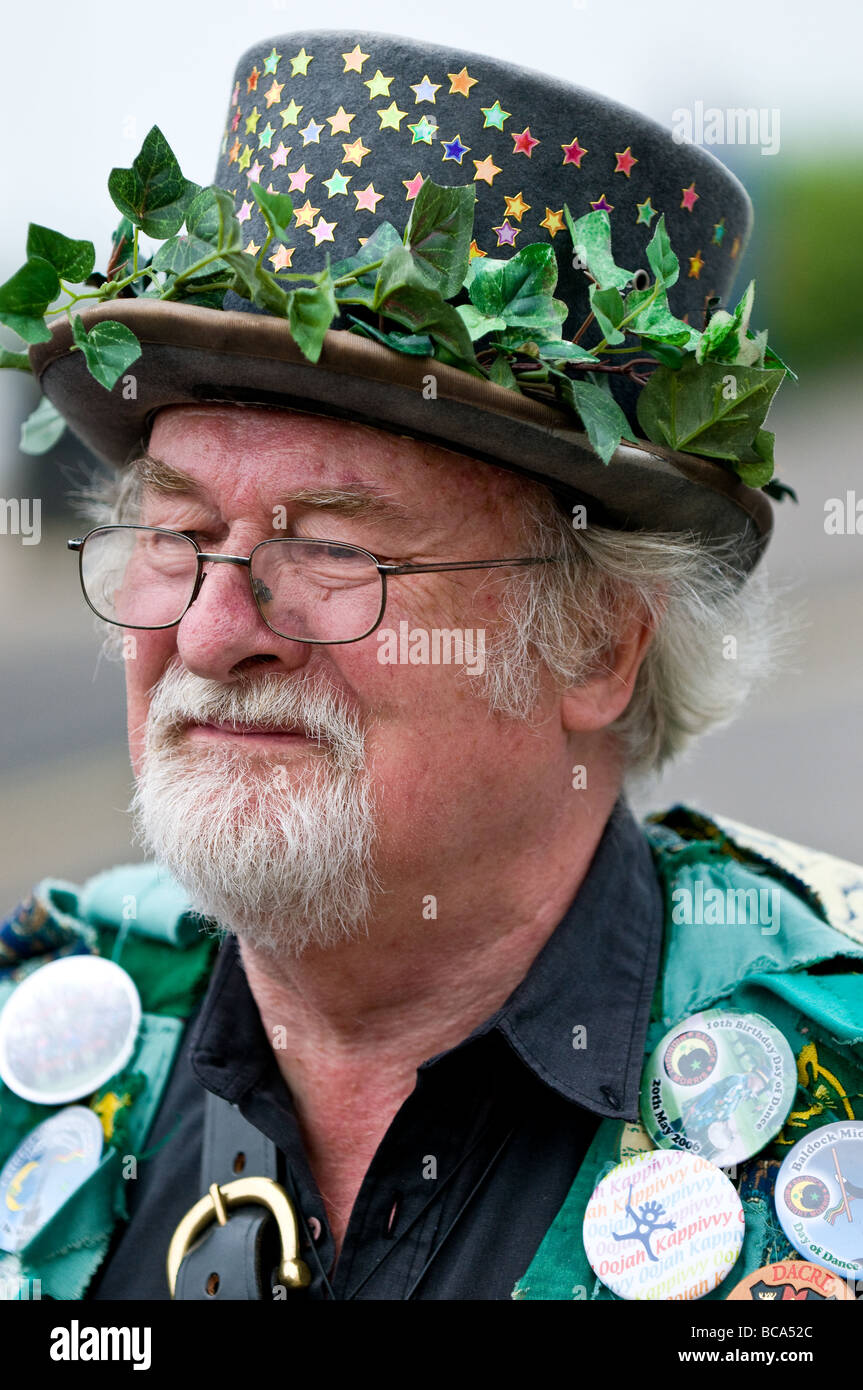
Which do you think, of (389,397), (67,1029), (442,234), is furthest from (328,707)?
(67,1029)

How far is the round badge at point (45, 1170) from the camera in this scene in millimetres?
2418

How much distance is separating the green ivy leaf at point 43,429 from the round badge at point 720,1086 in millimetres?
1660

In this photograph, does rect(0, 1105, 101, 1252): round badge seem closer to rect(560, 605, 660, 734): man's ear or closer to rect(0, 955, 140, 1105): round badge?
rect(0, 955, 140, 1105): round badge

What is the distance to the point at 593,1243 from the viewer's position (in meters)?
2.02

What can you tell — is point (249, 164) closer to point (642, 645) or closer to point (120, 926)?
Result: point (642, 645)

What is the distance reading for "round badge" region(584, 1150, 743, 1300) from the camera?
196 cm

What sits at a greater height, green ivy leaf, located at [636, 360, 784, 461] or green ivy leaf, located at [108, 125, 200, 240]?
green ivy leaf, located at [108, 125, 200, 240]

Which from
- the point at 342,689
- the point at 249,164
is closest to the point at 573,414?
the point at 342,689

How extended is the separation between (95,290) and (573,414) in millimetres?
823

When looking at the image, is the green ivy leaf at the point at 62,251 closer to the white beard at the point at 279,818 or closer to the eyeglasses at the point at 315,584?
the eyeglasses at the point at 315,584

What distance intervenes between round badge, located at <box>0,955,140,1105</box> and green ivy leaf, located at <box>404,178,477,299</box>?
63.5 inches

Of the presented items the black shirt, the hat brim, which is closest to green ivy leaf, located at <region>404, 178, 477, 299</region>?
the hat brim

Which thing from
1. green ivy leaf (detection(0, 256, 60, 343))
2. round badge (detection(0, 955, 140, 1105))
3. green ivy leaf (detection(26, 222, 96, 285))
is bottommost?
round badge (detection(0, 955, 140, 1105))

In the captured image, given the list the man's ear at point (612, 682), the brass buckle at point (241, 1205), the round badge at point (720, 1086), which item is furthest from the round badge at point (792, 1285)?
the man's ear at point (612, 682)
